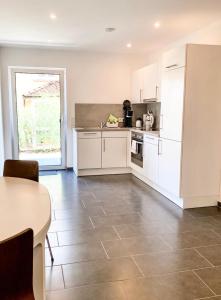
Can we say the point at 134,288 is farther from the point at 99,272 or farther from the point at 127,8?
the point at 127,8

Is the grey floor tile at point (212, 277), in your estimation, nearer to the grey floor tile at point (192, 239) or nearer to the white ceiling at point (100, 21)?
the grey floor tile at point (192, 239)

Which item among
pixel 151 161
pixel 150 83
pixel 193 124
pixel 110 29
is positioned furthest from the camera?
pixel 150 83

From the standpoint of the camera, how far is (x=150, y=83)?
5332 mm

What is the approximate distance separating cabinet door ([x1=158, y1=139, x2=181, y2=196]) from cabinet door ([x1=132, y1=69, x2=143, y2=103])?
1822mm

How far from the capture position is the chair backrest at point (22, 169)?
2629mm

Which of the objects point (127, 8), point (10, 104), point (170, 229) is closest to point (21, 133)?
point (10, 104)

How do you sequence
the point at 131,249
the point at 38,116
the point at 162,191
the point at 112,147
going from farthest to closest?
the point at 38,116 → the point at 112,147 → the point at 162,191 → the point at 131,249

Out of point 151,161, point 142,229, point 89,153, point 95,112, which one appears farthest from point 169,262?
point 95,112

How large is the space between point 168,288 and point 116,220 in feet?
4.62

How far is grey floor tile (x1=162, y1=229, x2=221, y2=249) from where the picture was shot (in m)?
2.89

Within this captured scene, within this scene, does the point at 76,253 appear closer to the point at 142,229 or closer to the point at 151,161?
the point at 142,229

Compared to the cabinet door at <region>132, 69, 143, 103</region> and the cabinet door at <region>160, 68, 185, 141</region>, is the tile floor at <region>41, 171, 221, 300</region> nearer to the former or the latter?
the cabinet door at <region>160, 68, 185, 141</region>

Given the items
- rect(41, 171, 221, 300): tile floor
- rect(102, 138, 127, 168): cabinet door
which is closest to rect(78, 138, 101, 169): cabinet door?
rect(102, 138, 127, 168): cabinet door

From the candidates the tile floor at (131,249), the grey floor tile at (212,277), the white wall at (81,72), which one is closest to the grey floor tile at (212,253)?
the tile floor at (131,249)
